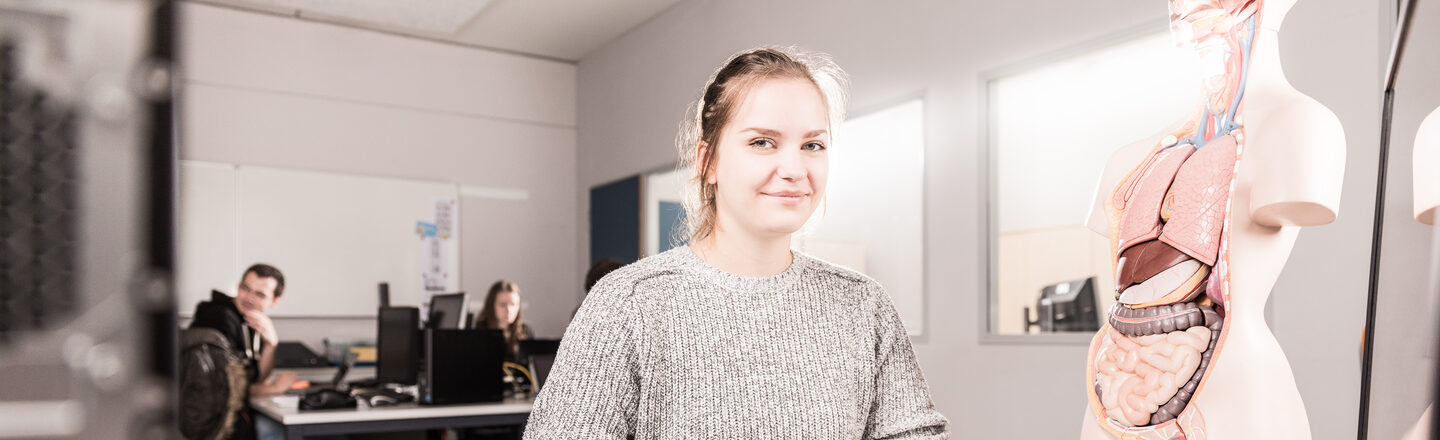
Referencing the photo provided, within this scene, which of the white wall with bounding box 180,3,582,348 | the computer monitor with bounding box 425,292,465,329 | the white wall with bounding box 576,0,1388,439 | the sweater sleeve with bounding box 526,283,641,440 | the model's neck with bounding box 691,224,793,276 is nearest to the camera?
the sweater sleeve with bounding box 526,283,641,440

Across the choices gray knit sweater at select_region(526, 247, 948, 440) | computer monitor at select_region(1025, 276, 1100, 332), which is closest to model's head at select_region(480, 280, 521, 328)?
computer monitor at select_region(1025, 276, 1100, 332)

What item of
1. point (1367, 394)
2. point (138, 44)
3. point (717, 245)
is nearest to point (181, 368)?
point (138, 44)

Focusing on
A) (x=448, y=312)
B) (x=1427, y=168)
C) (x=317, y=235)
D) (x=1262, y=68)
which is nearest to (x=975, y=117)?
(x=1262, y=68)

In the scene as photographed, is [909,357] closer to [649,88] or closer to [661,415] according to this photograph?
[661,415]

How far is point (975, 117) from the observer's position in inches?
151

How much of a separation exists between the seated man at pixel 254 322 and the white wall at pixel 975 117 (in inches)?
91.3

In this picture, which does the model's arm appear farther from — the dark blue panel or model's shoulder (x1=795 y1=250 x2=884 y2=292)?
the dark blue panel

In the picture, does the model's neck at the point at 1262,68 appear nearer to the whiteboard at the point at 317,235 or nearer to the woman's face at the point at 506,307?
the woman's face at the point at 506,307

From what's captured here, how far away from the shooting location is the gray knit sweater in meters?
1.10

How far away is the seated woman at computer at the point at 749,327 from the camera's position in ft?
3.64

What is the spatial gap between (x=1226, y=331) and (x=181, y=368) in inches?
71.4

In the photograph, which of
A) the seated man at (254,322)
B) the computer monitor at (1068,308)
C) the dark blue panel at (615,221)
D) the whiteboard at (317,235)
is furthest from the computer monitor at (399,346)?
the computer monitor at (1068,308)

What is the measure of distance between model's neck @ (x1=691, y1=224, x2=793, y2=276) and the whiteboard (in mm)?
5124

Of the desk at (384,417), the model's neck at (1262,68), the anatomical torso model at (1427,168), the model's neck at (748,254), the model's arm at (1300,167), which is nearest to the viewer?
the anatomical torso model at (1427,168)
